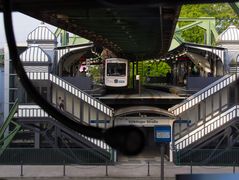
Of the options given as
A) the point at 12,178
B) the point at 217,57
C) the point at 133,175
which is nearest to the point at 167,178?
the point at 133,175

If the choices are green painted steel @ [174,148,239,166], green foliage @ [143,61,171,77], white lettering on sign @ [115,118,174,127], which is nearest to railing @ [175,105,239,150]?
green painted steel @ [174,148,239,166]

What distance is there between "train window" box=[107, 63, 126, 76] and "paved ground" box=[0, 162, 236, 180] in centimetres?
1305

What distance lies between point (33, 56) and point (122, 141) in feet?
110

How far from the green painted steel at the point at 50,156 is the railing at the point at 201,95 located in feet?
17.4

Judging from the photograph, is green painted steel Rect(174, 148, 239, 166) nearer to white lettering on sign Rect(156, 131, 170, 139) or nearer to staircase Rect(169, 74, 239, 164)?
staircase Rect(169, 74, 239, 164)

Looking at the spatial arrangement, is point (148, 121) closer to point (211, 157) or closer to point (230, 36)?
point (211, 157)

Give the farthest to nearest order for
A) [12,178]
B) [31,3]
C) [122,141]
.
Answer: [12,178] → [31,3] → [122,141]

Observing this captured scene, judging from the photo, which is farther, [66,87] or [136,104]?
[136,104]

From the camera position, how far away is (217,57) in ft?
131

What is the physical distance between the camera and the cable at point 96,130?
1678mm

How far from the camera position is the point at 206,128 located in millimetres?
33000

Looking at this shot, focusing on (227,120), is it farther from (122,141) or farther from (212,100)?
(122,141)

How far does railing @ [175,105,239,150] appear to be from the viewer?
108ft

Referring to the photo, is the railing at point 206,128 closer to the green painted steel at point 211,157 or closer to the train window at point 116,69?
the green painted steel at point 211,157
